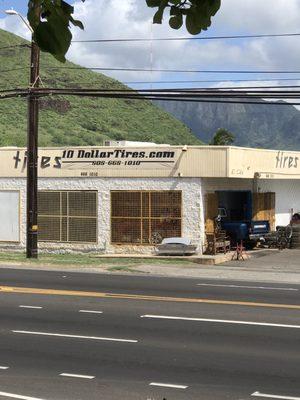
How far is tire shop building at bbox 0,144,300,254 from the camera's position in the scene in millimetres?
28688

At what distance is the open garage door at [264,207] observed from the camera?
33.2m

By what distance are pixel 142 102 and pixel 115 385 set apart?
82.9m

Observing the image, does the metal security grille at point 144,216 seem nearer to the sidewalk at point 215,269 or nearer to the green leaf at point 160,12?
the sidewalk at point 215,269

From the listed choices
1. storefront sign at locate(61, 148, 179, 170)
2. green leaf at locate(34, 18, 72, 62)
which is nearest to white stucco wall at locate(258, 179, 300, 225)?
storefront sign at locate(61, 148, 179, 170)

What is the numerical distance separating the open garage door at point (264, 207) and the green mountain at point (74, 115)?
89.0 feet

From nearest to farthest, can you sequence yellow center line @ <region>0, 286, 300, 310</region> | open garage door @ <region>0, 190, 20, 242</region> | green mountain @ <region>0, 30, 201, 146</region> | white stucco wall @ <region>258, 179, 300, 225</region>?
yellow center line @ <region>0, 286, 300, 310</region> < open garage door @ <region>0, 190, 20, 242</region> < white stucco wall @ <region>258, 179, 300, 225</region> < green mountain @ <region>0, 30, 201, 146</region>

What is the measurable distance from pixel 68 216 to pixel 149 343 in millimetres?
20543

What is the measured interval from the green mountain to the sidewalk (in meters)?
33.3

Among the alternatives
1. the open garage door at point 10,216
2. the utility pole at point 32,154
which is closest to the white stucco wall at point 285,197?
the open garage door at point 10,216

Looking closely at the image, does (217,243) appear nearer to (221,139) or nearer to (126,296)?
(126,296)

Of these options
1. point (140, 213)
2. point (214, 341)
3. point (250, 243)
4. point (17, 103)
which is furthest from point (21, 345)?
point (17, 103)

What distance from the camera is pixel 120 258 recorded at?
91.0 feet

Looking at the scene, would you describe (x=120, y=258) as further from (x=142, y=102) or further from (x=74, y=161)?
(x=142, y=102)

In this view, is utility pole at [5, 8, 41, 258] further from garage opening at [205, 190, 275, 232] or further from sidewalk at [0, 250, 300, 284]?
garage opening at [205, 190, 275, 232]
